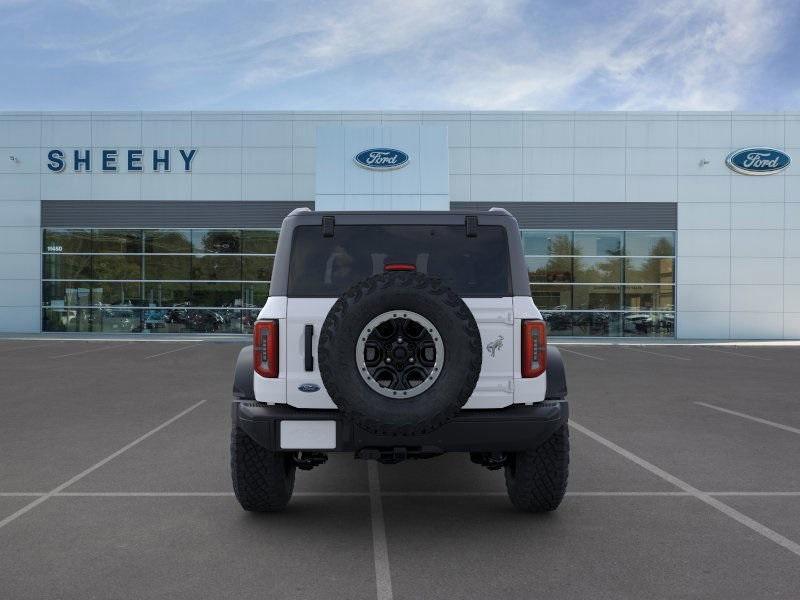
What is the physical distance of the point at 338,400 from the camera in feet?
11.9

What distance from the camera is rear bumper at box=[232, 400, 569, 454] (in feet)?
12.5

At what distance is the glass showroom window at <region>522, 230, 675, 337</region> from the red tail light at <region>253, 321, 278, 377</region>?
2451cm

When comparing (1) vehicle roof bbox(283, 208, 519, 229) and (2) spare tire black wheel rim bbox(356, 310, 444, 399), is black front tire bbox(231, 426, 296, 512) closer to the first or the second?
(2) spare tire black wheel rim bbox(356, 310, 444, 399)

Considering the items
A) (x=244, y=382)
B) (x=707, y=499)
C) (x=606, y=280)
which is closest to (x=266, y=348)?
(x=244, y=382)

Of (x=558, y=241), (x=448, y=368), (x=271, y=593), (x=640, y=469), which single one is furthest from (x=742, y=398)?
(x=558, y=241)

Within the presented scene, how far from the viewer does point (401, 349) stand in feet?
12.1

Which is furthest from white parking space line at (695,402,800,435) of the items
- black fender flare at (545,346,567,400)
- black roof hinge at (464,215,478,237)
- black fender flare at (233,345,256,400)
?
black fender flare at (233,345,256,400)

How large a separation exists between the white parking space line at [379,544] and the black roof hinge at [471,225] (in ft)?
6.61

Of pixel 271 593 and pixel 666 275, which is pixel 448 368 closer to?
pixel 271 593

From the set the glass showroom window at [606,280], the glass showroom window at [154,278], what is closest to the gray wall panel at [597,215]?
the glass showroom window at [606,280]

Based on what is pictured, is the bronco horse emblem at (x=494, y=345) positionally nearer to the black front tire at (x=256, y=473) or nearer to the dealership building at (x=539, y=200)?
the black front tire at (x=256, y=473)

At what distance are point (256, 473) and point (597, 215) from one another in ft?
83.6

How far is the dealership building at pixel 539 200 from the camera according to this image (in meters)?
27.4

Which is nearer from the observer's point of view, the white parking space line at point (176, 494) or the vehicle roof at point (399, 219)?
the vehicle roof at point (399, 219)
